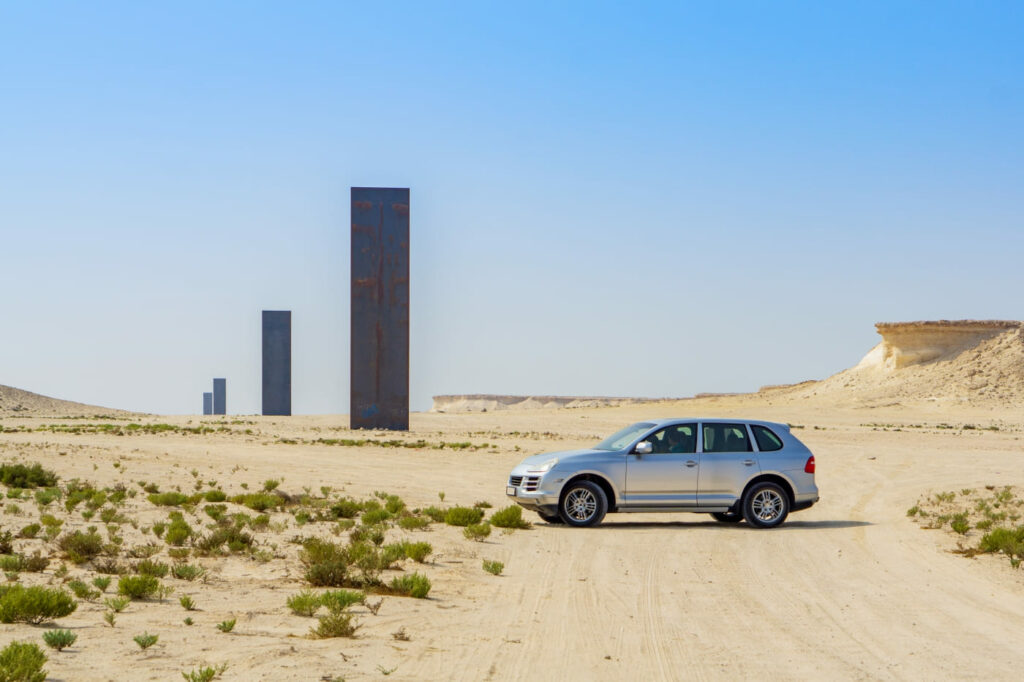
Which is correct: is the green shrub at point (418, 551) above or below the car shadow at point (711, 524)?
above

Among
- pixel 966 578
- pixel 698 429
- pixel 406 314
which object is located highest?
pixel 406 314

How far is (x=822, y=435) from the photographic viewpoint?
174 ft

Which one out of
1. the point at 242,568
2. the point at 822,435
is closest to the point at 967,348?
the point at 822,435

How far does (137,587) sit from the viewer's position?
1059 centimetres

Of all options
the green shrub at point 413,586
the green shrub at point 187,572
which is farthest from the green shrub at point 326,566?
the green shrub at point 187,572

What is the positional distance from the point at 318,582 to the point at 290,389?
72.0 m

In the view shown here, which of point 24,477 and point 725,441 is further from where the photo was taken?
point 24,477

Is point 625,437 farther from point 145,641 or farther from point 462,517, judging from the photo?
point 145,641

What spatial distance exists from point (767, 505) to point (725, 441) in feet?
4.14

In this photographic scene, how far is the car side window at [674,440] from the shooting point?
17.5 m

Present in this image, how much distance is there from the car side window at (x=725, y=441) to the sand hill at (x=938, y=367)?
217ft

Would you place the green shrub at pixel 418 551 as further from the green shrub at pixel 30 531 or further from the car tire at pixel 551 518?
the green shrub at pixel 30 531

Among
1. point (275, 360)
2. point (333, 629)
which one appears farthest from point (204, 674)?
point (275, 360)

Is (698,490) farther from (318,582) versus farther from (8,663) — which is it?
(8,663)
